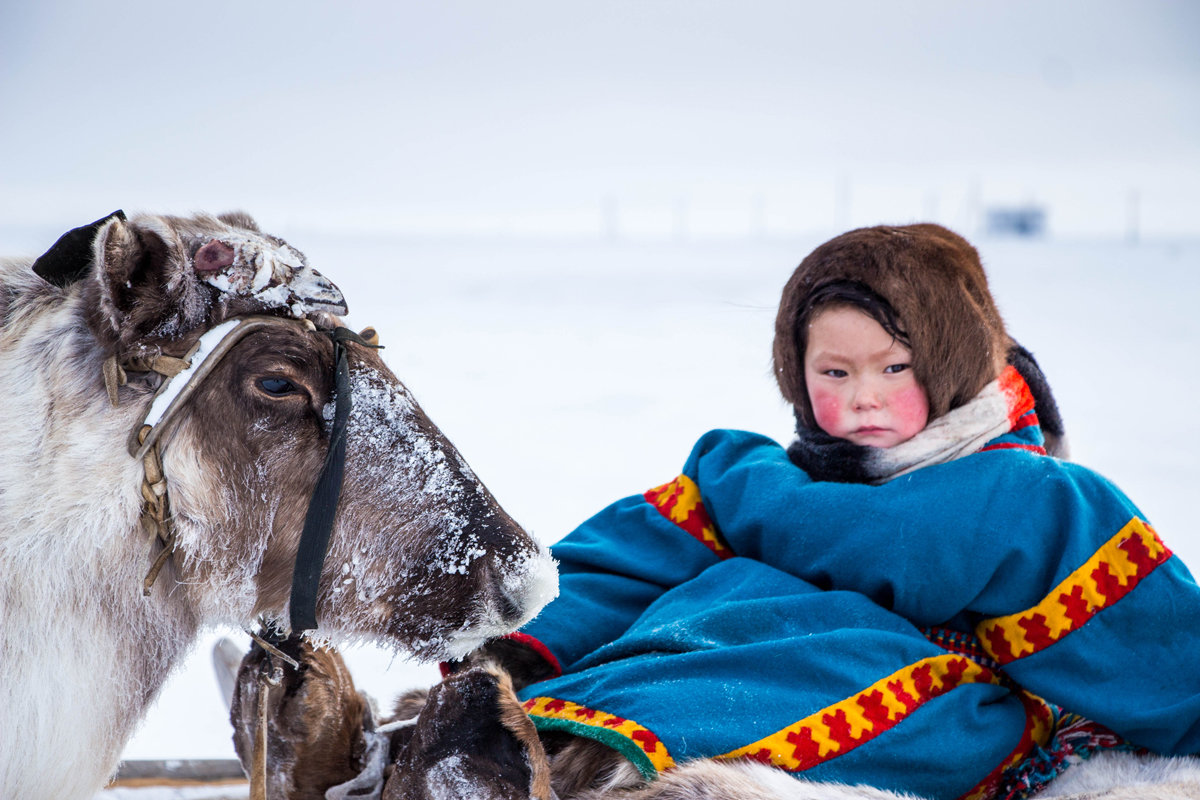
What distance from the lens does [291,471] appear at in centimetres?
148

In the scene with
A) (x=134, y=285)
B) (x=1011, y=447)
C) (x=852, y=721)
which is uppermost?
(x=134, y=285)

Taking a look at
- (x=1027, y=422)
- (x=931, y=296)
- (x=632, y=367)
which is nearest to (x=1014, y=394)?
(x=1027, y=422)

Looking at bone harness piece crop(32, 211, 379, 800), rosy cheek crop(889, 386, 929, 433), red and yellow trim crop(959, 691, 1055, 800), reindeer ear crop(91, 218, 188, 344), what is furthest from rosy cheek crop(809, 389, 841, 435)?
reindeer ear crop(91, 218, 188, 344)

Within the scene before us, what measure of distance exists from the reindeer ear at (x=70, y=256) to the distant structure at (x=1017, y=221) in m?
28.7

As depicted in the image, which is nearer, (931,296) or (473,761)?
(473,761)

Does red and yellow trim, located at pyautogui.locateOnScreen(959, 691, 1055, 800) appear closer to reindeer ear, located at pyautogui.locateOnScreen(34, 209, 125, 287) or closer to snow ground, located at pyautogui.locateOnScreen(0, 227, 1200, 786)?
snow ground, located at pyautogui.locateOnScreen(0, 227, 1200, 786)

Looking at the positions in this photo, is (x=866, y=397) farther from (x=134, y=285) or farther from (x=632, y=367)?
(x=632, y=367)

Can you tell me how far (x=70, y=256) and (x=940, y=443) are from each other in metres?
1.69

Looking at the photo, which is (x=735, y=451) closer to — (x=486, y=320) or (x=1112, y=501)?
(x=1112, y=501)

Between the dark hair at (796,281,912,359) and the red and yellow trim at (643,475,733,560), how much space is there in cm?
52

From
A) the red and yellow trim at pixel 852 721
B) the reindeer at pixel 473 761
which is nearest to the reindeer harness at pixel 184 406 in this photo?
the reindeer at pixel 473 761

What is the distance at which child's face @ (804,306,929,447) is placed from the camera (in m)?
2.03

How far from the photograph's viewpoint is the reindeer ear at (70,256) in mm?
1381

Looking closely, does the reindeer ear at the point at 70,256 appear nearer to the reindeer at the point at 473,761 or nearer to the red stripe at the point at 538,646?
the reindeer at the point at 473,761
